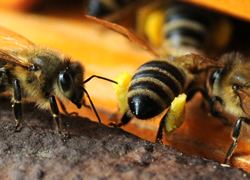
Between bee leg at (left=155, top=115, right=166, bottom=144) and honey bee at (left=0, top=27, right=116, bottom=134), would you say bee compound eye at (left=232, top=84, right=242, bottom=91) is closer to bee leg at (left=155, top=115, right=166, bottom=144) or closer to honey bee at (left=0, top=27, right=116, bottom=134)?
bee leg at (left=155, top=115, right=166, bottom=144)

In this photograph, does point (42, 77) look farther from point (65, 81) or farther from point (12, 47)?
point (12, 47)

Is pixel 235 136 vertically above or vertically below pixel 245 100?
below

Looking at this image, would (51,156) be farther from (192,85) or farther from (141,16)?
(141,16)

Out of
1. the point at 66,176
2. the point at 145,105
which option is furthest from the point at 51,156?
the point at 145,105

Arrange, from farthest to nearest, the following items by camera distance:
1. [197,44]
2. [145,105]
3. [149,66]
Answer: [197,44] → [149,66] → [145,105]

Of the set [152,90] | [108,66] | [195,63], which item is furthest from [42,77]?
[108,66]

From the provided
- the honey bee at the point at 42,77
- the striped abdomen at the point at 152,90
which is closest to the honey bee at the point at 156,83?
the striped abdomen at the point at 152,90

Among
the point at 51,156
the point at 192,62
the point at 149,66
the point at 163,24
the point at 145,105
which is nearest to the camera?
the point at 51,156

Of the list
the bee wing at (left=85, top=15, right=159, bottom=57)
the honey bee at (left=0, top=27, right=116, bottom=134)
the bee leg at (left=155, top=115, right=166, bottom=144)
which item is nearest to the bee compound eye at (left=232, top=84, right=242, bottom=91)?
the bee leg at (left=155, top=115, right=166, bottom=144)
